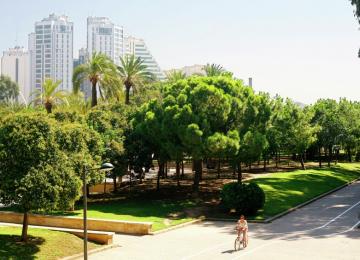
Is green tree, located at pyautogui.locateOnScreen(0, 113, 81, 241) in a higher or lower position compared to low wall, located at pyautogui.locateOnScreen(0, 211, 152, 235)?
higher

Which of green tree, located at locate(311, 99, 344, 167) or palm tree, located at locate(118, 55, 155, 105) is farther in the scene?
green tree, located at locate(311, 99, 344, 167)

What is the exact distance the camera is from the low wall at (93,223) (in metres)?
29.2

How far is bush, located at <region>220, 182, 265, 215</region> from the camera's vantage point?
34.0m

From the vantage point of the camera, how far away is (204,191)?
4309 centimetres

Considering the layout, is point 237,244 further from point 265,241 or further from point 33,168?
point 33,168

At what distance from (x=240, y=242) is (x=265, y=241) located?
2393 millimetres

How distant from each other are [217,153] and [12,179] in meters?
17.6

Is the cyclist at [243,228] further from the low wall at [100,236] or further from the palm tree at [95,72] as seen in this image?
the palm tree at [95,72]

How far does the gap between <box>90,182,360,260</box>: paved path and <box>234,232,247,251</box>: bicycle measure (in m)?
0.29

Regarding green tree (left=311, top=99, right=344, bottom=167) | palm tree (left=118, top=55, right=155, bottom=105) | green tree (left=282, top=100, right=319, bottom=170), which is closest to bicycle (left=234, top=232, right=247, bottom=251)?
palm tree (left=118, top=55, right=155, bottom=105)

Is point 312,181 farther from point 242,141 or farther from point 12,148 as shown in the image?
point 12,148

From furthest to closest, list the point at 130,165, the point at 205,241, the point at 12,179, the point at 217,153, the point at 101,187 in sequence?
the point at 101,187 < the point at 130,165 < the point at 217,153 < the point at 205,241 < the point at 12,179

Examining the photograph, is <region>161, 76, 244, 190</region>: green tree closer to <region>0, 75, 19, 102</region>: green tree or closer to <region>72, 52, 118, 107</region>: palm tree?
<region>72, 52, 118, 107</region>: palm tree

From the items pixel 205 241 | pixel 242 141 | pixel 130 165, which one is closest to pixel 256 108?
pixel 242 141
